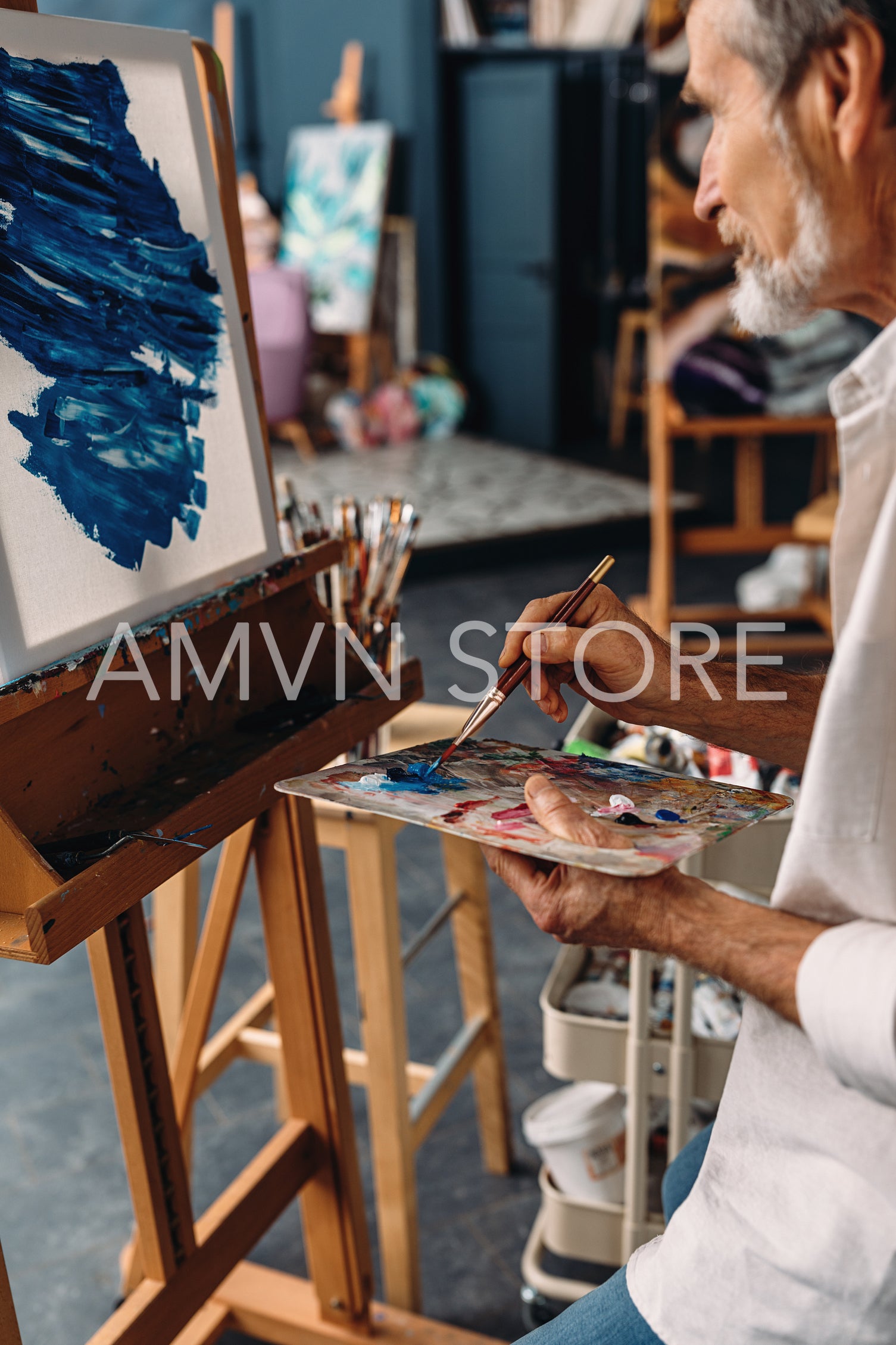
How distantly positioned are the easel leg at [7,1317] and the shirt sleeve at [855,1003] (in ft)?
2.28

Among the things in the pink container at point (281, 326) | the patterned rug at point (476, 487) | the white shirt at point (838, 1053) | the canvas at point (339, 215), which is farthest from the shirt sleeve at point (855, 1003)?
the canvas at point (339, 215)

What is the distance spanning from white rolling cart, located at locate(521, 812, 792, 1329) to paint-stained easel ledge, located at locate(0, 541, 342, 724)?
53 centimetres

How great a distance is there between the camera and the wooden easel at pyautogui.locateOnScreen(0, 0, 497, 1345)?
1033 mm

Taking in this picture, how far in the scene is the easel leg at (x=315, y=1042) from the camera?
1.42 meters

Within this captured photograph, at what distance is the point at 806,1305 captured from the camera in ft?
2.85

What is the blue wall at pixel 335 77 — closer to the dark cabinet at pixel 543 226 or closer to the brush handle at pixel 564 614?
the dark cabinet at pixel 543 226

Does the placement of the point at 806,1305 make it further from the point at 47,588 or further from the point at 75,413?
the point at 75,413

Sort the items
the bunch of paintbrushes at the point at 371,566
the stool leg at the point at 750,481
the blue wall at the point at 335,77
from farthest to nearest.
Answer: the blue wall at the point at 335,77 → the stool leg at the point at 750,481 → the bunch of paintbrushes at the point at 371,566

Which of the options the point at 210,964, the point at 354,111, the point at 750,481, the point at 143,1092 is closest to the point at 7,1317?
the point at 143,1092

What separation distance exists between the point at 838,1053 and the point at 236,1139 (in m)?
1.52

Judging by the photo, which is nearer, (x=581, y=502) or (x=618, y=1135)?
(x=618, y=1135)

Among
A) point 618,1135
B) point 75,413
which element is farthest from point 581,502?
point 75,413

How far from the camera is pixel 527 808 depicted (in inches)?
39.5

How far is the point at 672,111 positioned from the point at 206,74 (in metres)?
2.77
